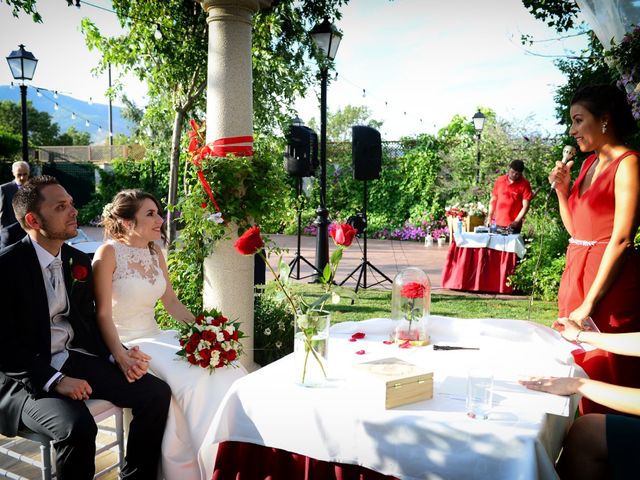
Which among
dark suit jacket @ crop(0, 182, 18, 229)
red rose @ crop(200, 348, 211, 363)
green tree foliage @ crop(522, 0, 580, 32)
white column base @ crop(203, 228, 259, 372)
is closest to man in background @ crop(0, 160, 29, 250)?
dark suit jacket @ crop(0, 182, 18, 229)

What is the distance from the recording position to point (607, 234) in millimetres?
2582

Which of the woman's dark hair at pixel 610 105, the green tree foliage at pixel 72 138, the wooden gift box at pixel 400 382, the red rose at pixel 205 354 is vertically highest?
the green tree foliage at pixel 72 138

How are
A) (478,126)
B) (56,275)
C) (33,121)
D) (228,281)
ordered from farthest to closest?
(33,121) → (478,126) → (228,281) → (56,275)

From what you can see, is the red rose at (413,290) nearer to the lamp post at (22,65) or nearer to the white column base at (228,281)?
the white column base at (228,281)

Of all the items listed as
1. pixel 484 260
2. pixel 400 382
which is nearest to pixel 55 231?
pixel 400 382

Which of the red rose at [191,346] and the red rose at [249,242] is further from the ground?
the red rose at [249,242]

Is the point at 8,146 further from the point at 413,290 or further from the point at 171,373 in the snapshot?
the point at 413,290

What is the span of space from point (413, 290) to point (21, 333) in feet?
5.68

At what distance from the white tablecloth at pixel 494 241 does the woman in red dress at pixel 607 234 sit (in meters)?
5.72

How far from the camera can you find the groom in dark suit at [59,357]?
234 cm

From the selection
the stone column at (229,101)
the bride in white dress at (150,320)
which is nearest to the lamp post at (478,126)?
the stone column at (229,101)

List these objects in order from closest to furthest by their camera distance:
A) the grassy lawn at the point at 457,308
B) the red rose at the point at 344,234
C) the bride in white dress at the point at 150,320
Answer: the red rose at the point at 344,234 < the bride in white dress at the point at 150,320 < the grassy lawn at the point at 457,308

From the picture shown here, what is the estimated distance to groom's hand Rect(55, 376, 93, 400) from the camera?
7.88 feet

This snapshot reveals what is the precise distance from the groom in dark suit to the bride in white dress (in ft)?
0.23
